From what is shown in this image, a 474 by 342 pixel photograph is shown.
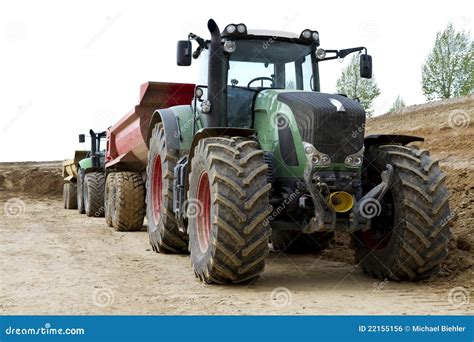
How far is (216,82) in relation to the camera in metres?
Result: 7.75

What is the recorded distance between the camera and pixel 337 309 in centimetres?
566

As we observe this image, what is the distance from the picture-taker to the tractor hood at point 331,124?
670 centimetres

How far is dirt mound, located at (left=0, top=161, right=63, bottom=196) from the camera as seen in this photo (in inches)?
1183

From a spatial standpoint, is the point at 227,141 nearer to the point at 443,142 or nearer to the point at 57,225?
the point at 57,225

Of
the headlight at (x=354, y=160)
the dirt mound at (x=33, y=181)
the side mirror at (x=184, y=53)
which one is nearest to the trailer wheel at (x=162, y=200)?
the side mirror at (x=184, y=53)

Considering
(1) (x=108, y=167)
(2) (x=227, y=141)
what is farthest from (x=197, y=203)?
(1) (x=108, y=167)

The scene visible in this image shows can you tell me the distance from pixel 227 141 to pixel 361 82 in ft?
107

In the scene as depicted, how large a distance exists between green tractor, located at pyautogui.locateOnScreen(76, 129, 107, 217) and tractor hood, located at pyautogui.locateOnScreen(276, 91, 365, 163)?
35.6ft

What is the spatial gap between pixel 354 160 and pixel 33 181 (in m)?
26.1

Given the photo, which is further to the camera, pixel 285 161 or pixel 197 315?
pixel 285 161

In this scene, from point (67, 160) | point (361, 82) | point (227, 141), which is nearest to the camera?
point (227, 141)

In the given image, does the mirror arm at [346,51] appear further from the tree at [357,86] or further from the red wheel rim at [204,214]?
the tree at [357,86]

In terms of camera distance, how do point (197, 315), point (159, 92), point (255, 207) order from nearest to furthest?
1. point (197, 315)
2. point (255, 207)
3. point (159, 92)

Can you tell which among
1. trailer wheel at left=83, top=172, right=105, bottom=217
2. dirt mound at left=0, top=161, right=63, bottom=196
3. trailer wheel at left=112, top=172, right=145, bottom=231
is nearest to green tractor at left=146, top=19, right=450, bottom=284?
trailer wheel at left=112, top=172, right=145, bottom=231
